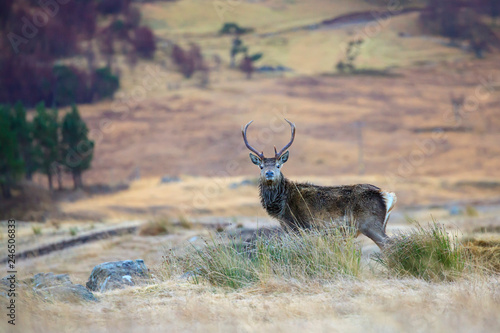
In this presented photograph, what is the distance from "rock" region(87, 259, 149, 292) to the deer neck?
7.80ft

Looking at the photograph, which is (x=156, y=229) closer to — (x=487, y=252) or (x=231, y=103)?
(x=487, y=252)

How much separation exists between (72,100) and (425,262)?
2424 inches

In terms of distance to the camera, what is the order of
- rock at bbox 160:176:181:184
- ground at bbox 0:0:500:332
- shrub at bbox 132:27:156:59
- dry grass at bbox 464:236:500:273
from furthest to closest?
1. shrub at bbox 132:27:156:59
2. rock at bbox 160:176:181:184
3. dry grass at bbox 464:236:500:273
4. ground at bbox 0:0:500:332

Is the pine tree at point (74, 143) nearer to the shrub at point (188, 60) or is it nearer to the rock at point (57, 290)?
the rock at point (57, 290)

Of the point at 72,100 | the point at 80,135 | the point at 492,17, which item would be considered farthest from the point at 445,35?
the point at 80,135

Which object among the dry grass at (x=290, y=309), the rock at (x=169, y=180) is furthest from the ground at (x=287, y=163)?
the rock at (x=169, y=180)

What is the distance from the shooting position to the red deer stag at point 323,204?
9797mm

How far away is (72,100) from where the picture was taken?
65.4 m

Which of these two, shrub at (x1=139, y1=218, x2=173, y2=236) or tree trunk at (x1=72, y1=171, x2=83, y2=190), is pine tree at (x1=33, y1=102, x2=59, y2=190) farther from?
shrub at (x1=139, y1=218, x2=173, y2=236)

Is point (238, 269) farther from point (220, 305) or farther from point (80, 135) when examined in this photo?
point (80, 135)

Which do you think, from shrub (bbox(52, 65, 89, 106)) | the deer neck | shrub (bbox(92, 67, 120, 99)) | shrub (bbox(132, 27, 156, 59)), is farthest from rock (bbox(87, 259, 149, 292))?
shrub (bbox(132, 27, 156, 59))

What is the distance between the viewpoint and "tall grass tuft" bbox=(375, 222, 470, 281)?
8453mm

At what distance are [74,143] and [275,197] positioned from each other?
3326cm

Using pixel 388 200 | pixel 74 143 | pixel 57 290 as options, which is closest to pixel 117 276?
pixel 57 290
